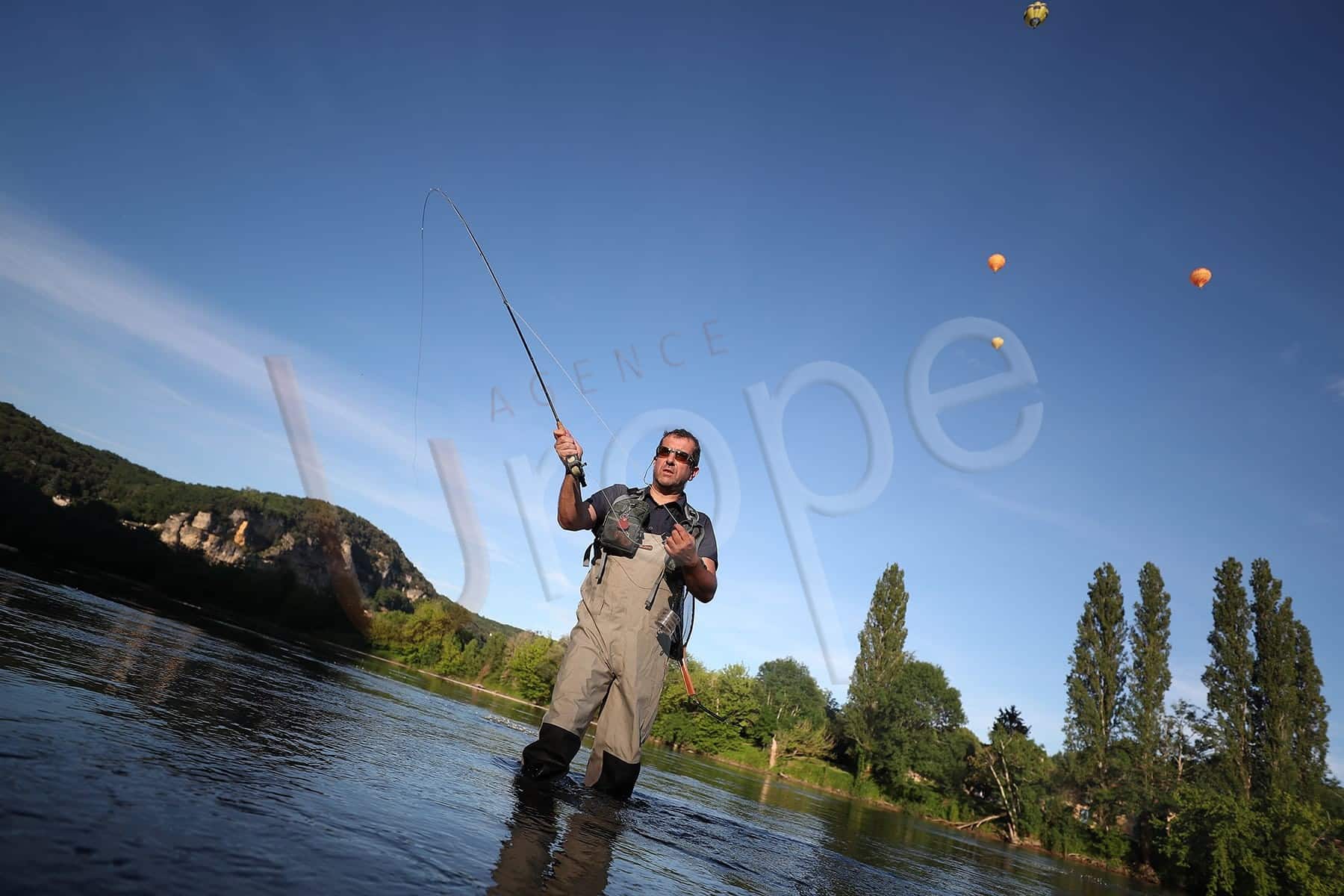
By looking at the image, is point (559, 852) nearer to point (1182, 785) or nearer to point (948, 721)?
point (1182, 785)

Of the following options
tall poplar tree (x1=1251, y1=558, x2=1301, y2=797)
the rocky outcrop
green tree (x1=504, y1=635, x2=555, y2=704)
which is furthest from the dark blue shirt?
the rocky outcrop

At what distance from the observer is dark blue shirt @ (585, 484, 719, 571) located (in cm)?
512

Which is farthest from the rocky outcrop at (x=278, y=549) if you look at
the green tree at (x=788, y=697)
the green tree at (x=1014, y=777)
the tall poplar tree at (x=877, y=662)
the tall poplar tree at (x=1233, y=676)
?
the tall poplar tree at (x=1233, y=676)

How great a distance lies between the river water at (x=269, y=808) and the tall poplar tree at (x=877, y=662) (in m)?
53.7

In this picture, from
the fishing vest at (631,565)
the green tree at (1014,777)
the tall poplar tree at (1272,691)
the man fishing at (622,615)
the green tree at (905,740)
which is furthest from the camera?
the green tree at (905,740)

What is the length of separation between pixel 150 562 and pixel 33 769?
66572 mm

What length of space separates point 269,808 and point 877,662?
201ft

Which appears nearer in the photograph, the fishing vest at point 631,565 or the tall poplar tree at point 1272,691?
the fishing vest at point 631,565

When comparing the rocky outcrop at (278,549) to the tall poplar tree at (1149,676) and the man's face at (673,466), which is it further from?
the man's face at (673,466)

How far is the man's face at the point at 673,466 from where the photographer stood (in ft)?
17.3

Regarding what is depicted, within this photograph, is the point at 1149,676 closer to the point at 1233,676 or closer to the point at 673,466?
the point at 1233,676

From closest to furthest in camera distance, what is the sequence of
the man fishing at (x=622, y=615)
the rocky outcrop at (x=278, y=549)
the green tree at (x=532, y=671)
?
the man fishing at (x=622, y=615) → the green tree at (x=532, y=671) → the rocky outcrop at (x=278, y=549)

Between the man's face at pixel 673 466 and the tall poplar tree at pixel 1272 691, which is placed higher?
the tall poplar tree at pixel 1272 691

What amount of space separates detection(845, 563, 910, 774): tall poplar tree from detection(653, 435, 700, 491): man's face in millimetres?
55652
